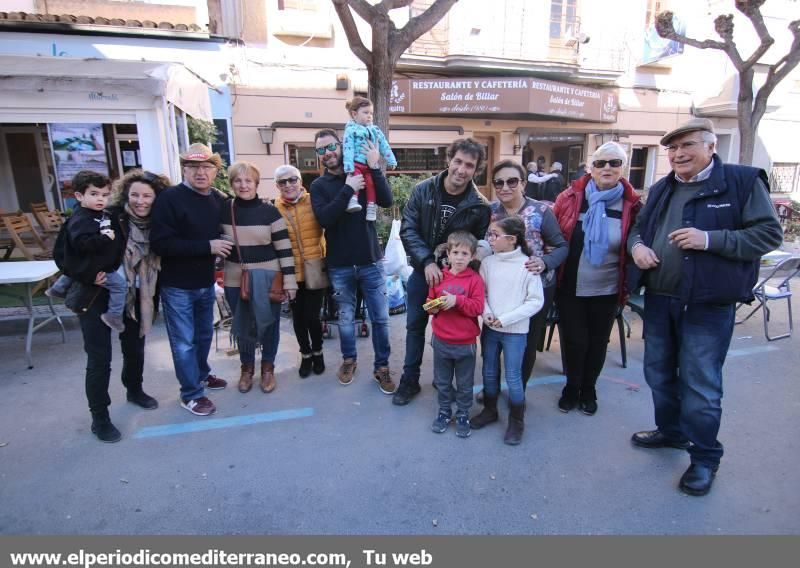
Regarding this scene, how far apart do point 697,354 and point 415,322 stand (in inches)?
70.2

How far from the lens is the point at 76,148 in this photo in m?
A: 7.43

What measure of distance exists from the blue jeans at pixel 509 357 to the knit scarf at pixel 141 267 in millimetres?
2365

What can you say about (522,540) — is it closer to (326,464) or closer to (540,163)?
(326,464)

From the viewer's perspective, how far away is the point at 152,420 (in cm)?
328

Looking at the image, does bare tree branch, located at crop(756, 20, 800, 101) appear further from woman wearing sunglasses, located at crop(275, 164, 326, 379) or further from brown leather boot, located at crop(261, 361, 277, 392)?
brown leather boot, located at crop(261, 361, 277, 392)

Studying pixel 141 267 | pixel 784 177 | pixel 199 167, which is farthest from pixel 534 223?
pixel 784 177

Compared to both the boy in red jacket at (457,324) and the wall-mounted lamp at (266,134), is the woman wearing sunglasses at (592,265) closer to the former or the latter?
the boy in red jacket at (457,324)

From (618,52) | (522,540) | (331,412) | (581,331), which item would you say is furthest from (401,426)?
(618,52)

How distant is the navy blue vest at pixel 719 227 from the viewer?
232cm

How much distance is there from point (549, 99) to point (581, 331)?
10.1 meters

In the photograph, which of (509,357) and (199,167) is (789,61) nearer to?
(509,357)

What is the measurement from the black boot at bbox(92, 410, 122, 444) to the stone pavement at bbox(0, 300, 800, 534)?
65mm

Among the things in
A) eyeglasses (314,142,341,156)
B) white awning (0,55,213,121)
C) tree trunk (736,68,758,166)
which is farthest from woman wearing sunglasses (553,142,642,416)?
tree trunk (736,68,758,166)

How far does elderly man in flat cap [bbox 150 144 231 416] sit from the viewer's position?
10.0ft
